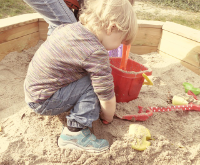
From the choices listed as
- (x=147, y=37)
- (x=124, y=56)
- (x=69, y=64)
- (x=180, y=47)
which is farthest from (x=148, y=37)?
(x=69, y=64)

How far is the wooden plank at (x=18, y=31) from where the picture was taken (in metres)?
1.94

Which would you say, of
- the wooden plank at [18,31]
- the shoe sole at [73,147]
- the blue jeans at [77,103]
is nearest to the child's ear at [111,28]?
the blue jeans at [77,103]

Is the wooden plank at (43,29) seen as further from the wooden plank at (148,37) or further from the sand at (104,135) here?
the wooden plank at (148,37)

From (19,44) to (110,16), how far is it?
1.30 metres

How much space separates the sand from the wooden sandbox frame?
37cm

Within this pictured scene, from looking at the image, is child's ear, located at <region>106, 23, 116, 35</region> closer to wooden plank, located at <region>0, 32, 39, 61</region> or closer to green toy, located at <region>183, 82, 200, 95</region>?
green toy, located at <region>183, 82, 200, 95</region>

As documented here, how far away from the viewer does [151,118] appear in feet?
5.00

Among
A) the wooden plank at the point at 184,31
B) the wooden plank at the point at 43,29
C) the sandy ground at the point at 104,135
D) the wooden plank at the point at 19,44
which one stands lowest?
the sandy ground at the point at 104,135

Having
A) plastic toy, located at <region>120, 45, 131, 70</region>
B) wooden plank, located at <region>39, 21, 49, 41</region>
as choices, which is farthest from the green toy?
wooden plank, located at <region>39, 21, 49, 41</region>

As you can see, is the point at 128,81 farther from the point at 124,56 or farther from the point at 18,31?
the point at 18,31

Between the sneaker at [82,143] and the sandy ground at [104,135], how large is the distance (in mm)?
31

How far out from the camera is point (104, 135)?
4.44ft

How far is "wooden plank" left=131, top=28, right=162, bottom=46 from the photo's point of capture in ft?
8.02

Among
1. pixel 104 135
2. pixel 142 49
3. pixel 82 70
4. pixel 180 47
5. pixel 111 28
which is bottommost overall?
pixel 104 135
